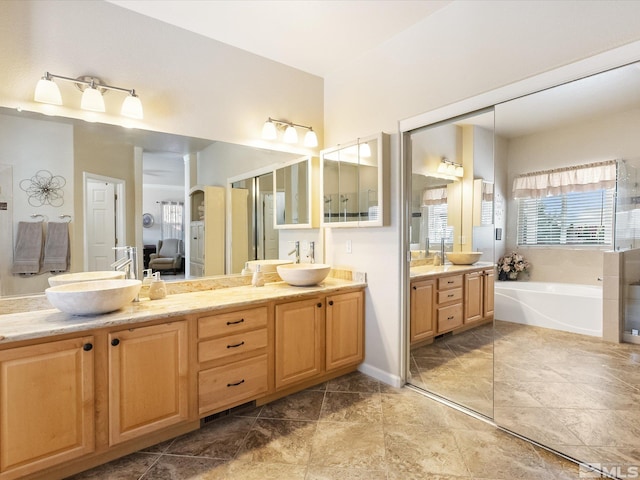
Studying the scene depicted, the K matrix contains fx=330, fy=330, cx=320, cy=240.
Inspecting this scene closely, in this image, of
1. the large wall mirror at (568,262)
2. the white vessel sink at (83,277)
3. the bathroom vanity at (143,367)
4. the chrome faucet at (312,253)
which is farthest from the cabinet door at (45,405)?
the large wall mirror at (568,262)

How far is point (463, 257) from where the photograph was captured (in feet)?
8.59

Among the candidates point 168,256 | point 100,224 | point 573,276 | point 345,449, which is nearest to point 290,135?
point 168,256

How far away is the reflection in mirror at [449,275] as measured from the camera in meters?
2.44

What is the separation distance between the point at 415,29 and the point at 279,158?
4.92ft

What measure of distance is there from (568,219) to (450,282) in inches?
40.1

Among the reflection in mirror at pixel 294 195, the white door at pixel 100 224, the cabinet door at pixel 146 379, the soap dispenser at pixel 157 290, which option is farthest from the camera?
the reflection in mirror at pixel 294 195

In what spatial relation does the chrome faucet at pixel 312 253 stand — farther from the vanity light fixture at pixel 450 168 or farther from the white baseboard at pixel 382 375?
the vanity light fixture at pixel 450 168

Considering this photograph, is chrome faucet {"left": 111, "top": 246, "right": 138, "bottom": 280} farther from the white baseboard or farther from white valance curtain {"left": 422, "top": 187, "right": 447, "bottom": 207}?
white valance curtain {"left": 422, "top": 187, "right": 447, "bottom": 207}

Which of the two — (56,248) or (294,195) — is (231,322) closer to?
(56,248)

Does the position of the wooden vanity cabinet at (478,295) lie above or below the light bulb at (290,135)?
below

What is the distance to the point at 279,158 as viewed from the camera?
10.2 feet

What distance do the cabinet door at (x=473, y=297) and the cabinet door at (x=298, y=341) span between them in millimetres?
1165

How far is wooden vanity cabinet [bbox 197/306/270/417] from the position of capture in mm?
2094

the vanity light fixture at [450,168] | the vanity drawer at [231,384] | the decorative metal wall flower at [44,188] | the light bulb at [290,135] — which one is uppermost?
the light bulb at [290,135]
